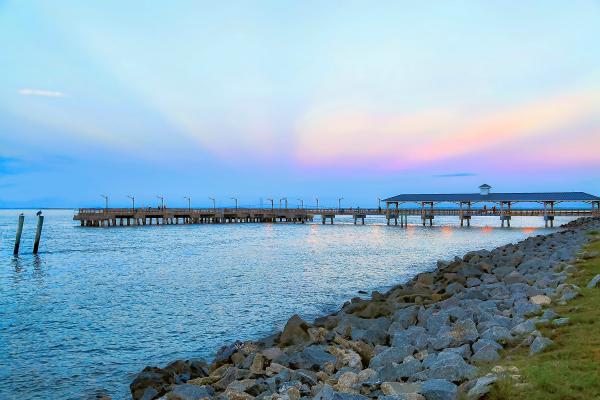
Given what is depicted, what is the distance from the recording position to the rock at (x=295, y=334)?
10773 millimetres

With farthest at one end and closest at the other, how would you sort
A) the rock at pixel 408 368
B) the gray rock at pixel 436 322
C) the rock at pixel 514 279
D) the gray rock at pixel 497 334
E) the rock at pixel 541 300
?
the rock at pixel 514 279
the rock at pixel 541 300
the gray rock at pixel 436 322
the gray rock at pixel 497 334
the rock at pixel 408 368

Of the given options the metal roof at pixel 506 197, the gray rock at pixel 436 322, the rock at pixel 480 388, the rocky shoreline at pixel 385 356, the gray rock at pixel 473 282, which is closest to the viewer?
the rock at pixel 480 388

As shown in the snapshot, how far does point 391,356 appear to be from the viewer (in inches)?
305

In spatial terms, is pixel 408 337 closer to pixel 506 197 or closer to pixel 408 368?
pixel 408 368

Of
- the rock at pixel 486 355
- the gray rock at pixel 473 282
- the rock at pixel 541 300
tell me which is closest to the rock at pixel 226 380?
the rock at pixel 486 355

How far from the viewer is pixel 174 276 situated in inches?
1068

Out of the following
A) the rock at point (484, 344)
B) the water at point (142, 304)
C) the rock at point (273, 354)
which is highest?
the rock at point (484, 344)

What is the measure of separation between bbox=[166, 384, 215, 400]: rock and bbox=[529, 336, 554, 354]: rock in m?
4.91

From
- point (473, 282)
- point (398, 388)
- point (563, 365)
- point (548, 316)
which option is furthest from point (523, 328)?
point (473, 282)

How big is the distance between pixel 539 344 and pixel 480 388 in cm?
210

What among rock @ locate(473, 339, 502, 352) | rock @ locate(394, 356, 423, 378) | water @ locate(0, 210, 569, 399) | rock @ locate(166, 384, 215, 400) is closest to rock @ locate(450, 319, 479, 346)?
rock @ locate(473, 339, 502, 352)

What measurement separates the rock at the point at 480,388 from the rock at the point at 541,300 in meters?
5.34

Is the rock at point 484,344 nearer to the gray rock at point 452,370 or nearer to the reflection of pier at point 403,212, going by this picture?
the gray rock at point 452,370

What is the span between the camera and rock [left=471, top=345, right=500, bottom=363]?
6840 millimetres
